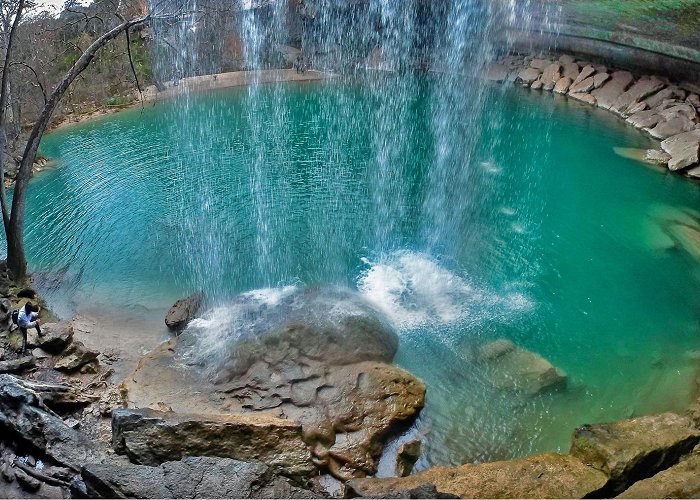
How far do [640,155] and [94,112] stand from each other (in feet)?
70.7

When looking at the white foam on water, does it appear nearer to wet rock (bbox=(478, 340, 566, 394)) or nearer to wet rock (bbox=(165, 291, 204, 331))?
wet rock (bbox=(478, 340, 566, 394))

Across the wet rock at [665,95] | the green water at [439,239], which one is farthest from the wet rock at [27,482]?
the wet rock at [665,95]

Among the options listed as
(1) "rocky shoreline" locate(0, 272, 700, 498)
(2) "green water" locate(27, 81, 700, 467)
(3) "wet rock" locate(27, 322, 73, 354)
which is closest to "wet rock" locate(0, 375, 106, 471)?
(1) "rocky shoreline" locate(0, 272, 700, 498)

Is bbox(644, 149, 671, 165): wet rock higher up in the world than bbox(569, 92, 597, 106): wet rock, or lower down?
lower down

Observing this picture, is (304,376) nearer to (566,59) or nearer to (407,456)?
(407,456)

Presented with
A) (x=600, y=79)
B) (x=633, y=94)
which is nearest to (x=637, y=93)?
(x=633, y=94)

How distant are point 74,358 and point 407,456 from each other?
5.09 metres

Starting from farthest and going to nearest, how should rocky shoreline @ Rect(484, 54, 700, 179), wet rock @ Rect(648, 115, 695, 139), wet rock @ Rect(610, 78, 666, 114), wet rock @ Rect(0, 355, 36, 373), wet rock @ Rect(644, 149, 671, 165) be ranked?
wet rock @ Rect(610, 78, 666, 114) → wet rock @ Rect(648, 115, 695, 139) → rocky shoreline @ Rect(484, 54, 700, 179) → wet rock @ Rect(644, 149, 671, 165) → wet rock @ Rect(0, 355, 36, 373)

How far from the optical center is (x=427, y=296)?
9.62m

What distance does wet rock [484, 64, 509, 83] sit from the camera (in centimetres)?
2539

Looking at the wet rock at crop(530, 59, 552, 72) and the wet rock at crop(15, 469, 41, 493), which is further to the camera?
the wet rock at crop(530, 59, 552, 72)

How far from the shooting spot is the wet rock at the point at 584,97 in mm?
21161

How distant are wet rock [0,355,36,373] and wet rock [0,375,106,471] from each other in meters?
1.93

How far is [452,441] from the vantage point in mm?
6895
